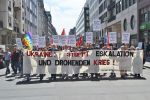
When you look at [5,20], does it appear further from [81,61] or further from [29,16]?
[81,61]

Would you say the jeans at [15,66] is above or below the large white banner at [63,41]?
below

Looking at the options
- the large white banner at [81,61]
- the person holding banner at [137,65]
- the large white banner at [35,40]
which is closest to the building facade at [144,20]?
the large white banner at [35,40]

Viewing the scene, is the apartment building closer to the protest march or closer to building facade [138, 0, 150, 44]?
building facade [138, 0, 150, 44]

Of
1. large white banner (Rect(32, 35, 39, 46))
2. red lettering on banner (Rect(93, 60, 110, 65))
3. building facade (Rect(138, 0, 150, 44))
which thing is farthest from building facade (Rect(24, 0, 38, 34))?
red lettering on banner (Rect(93, 60, 110, 65))

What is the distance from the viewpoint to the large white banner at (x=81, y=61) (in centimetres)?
1933

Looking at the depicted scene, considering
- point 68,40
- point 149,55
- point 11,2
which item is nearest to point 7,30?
point 11,2

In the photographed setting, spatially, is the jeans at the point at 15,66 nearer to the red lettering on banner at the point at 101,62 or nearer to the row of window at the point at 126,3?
the red lettering on banner at the point at 101,62

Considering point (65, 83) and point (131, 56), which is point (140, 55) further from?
point (65, 83)

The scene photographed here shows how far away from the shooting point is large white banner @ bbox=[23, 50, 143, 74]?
19328 millimetres

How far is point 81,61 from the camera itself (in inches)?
771

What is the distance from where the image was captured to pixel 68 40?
21.8 meters

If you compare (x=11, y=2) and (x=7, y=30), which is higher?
(x=11, y=2)

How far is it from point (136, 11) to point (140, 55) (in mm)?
34793

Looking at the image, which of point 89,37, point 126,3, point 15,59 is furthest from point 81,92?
point 126,3
